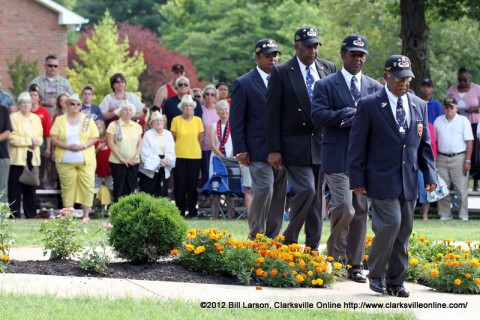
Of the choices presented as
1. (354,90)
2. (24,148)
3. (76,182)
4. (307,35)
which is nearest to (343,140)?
(354,90)

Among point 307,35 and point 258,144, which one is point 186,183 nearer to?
point 258,144

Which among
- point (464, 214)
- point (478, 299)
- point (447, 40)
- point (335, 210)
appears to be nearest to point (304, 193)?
point (335, 210)

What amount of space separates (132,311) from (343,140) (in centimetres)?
345

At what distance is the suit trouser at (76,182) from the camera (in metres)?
19.4

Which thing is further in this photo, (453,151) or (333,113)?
(453,151)

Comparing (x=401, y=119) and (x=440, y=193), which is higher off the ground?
(x=401, y=119)

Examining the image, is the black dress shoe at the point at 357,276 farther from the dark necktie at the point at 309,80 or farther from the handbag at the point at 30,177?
the handbag at the point at 30,177

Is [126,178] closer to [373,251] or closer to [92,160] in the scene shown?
[92,160]

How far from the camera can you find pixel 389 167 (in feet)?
33.9

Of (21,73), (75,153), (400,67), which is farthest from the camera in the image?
(21,73)

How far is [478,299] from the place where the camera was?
10.4m

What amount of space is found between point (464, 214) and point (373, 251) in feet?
36.2

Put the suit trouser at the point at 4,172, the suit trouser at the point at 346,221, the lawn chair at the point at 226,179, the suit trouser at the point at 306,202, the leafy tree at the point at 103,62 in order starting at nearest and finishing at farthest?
the suit trouser at the point at 346,221 < the suit trouser at the point at 306,202 < the suit trouser at the point at 4,172 < the lawn chair at the point at 226,179 < the leafy tree at the point at 103,62

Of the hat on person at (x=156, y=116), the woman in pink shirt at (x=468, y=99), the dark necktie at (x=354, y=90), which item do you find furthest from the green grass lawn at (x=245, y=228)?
the dark necktie at (x=354, y=90)
